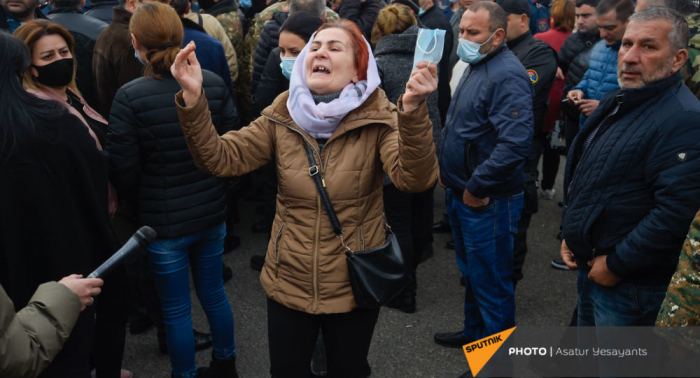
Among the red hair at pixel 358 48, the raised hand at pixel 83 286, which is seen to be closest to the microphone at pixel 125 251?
the raised hand at pixel 83 286

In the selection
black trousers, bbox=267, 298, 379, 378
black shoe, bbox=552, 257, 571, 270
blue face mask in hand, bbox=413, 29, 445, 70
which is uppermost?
blue face mask in hand, bbox=413, 29, 445, 70

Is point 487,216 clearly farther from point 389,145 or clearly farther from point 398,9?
point 398,9

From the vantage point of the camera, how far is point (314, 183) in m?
2.40

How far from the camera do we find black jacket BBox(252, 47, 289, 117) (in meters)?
4.12

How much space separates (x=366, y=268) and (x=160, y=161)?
1.23 meters

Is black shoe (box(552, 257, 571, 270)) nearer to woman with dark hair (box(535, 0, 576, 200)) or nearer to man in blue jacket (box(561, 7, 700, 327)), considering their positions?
woman with dark hair (box(535, 0, 576, 200))

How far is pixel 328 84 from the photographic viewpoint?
8.07 ft

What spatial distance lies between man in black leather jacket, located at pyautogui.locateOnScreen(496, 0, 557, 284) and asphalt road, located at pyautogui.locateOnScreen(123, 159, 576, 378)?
1.07 ft

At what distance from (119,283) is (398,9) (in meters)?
2.46

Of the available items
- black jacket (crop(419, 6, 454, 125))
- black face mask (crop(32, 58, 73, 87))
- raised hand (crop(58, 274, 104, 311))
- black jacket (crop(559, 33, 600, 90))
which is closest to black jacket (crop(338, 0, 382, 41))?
black jacket (crop(419, 6, 454, 125))

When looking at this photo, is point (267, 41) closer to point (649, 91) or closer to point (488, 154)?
point (488, 154)

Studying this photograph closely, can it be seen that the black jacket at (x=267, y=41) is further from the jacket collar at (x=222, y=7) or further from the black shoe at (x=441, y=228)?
the black shoe at (x=441, y=228)

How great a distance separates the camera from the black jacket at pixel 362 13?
19.6 feet

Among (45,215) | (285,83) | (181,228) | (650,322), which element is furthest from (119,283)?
(650,322)
